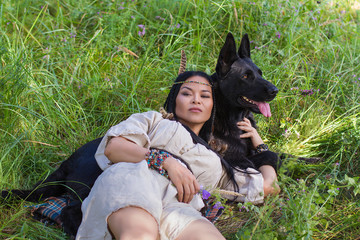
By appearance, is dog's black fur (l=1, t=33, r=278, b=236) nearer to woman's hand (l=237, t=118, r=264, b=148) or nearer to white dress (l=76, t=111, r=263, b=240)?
woman's hand (l=237, t=118, r=264, b=148)

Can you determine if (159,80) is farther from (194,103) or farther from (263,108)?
(263,108)

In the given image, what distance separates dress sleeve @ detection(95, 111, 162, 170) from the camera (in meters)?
2.40

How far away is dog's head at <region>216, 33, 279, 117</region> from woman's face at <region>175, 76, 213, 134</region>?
0.14 m

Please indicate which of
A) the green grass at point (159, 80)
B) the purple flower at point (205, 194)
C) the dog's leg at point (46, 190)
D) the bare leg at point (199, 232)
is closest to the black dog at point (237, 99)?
the green grass at point (159, 80)

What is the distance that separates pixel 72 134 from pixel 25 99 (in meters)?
0.49

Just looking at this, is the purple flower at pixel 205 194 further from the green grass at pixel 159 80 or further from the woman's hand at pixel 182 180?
the green grass at pixel 159 80

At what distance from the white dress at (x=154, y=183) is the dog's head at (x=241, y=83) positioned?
46 centimetres

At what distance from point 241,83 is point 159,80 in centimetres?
141

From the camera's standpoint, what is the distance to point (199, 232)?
2.04 metres

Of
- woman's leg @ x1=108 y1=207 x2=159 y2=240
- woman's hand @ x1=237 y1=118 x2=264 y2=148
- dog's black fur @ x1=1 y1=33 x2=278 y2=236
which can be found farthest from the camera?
woman's hand @ x1=237 y1=118 x2=264 y2=148

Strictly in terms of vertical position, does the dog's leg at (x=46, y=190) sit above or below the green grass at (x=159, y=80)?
below

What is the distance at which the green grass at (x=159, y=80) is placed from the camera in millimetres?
3051

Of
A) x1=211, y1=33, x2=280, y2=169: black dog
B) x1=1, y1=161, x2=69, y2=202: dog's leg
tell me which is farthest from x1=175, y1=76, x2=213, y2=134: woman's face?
x1=1, y1=161, x2=69, y2=202: dog's leg

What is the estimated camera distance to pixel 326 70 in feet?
14.2
